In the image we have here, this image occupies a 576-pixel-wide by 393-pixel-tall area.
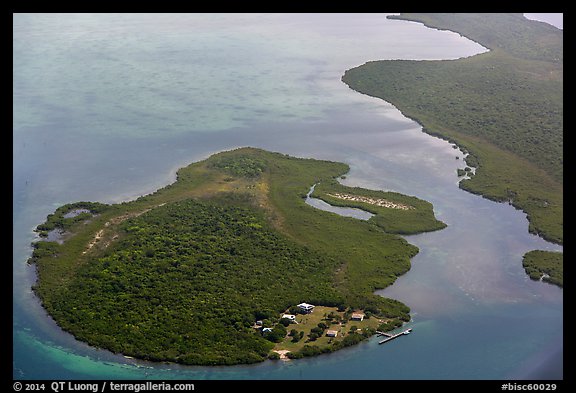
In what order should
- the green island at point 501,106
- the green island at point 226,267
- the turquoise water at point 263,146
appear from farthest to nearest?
the green island at point 501,106 → the green island at point 226,267 → the turquoise water at point 263,146

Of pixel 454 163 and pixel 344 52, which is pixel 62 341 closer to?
pixel 454 163

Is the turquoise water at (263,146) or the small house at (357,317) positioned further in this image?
the small house at (357,317)

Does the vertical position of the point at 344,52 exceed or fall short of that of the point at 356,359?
it exceeds it

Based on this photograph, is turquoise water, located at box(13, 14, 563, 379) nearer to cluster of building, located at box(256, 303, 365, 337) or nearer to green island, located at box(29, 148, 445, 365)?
green island, located at box(29, 148, 445, 365)

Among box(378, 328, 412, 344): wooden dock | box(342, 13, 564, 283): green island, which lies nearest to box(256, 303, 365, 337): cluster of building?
box(378, 328, 412, 344): wooden dock

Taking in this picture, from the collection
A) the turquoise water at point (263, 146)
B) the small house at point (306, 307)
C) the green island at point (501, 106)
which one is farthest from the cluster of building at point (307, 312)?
the green island at point (501, 106)

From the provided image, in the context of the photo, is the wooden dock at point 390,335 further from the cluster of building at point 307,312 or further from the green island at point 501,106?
the green island at point 501,106

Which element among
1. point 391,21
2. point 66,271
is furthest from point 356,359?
point 391,21
